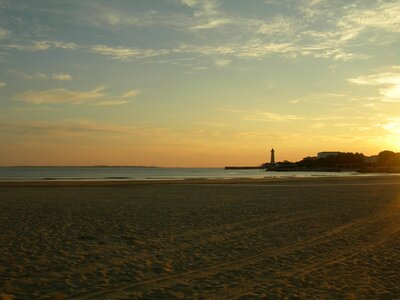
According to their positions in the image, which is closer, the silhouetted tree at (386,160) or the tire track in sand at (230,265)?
the tire track in sand at (230,265)

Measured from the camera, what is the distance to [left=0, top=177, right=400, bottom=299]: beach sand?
333 inches

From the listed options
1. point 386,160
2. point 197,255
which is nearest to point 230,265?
point 197,255

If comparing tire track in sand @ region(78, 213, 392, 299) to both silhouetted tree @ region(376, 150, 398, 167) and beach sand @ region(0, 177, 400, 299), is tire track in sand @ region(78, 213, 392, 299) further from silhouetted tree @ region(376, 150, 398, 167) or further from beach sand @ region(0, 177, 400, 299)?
silhouetted tree @ region(376, 150, 398, 167)

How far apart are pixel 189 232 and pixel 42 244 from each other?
15.8 ft

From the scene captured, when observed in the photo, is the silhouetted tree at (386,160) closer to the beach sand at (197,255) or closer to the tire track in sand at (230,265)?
the beach sand at (197,255)

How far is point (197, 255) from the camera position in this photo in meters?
11.4

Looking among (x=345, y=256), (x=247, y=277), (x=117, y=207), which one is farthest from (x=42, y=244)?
(x=117, y=207)

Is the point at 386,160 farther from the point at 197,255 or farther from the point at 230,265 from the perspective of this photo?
the point at 230,265

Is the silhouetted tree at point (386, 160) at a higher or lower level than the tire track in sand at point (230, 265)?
higher

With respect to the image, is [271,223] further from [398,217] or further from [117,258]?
[117,258]

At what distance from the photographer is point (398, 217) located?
1972 centimetres

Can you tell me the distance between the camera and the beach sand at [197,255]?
27.7ft

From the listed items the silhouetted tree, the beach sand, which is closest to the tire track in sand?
the beach sand

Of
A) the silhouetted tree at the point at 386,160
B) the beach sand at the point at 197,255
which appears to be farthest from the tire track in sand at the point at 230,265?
the silhouetted tree at the point at 386,160
